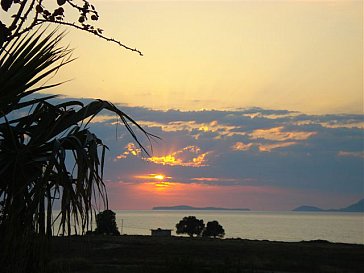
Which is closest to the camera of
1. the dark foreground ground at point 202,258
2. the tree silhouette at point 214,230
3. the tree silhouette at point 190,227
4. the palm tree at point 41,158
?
the palm tree at point 41,158

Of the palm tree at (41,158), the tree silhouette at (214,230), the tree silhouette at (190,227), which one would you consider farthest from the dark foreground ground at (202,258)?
the tree silhouette at (190,227)

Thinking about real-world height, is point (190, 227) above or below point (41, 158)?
above

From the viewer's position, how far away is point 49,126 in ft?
14.0

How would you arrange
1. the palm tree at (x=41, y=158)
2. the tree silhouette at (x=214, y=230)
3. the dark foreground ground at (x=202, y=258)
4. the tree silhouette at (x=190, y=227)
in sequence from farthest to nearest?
the tree silhouette at (x=190, y=227)
the tree silhouette at (x=214, y=230)
the dark foreground ground at (x=202, y=258)
the palm tree at (x=41, y=158)

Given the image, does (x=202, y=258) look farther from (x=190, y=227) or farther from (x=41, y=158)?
(x=190, y=227)

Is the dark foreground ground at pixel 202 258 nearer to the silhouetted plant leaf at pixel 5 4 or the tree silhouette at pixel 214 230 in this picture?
the silhouetted plant leaf at pixel 5 4

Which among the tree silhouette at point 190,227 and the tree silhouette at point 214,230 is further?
the tree silhouette at point 190,227

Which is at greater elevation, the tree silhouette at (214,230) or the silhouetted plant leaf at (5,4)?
the tree silhouette at (214,230)

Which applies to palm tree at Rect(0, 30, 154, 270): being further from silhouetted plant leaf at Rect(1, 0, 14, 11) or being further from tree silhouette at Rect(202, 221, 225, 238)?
tree silhouette at Rect(202, 221, 225, 238)

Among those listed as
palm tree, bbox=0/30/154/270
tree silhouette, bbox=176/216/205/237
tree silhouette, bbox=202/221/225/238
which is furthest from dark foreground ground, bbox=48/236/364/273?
tree silhouette, bbox=176/216/205/237

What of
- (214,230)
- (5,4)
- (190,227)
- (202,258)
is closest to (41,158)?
(5,4)

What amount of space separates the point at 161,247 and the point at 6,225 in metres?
32.8

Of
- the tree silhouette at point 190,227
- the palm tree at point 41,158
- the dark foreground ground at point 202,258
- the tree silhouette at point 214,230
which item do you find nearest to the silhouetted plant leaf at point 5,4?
the palm tree at point 41,158

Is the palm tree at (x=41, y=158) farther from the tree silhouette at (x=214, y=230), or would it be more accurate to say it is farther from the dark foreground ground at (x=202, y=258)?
the tree silhouette at (x=214, y=230)
